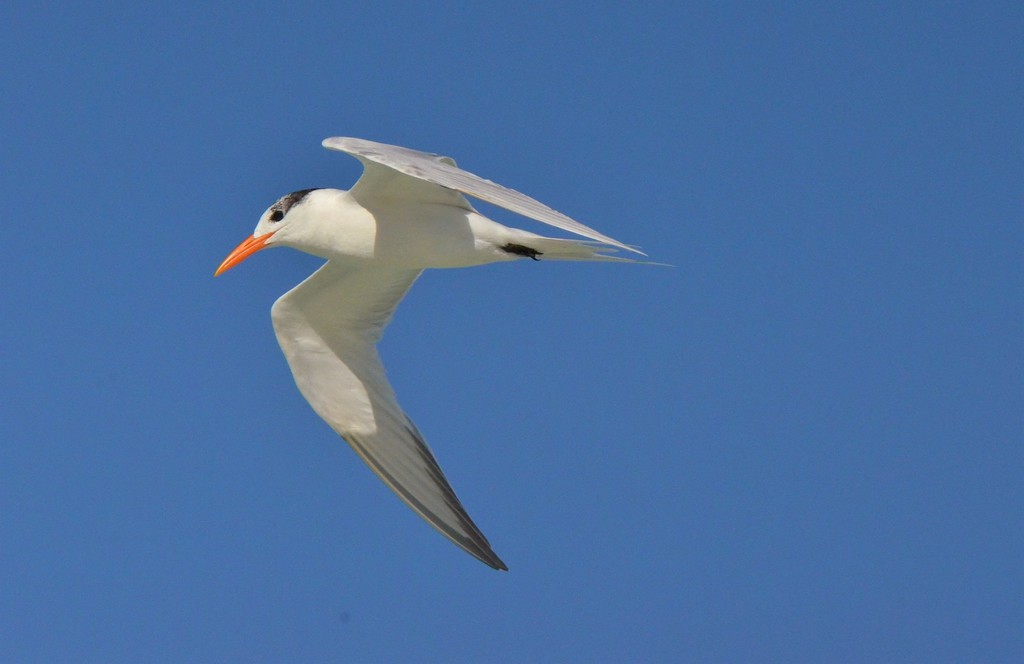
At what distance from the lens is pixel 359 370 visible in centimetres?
1084

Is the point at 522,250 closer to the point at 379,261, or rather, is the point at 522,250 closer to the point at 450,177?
the point at 379,261

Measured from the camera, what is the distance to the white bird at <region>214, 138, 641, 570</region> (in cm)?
835

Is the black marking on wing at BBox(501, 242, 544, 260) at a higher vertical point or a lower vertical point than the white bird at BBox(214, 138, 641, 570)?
higher

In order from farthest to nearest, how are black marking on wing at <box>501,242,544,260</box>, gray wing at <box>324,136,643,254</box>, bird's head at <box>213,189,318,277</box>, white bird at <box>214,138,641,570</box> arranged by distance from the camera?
bird's head at <box>213,189,318,277</box>
black marking on wing at <box>501,242,544,260</box>
white bird at <box>214,138,641,570</box>
gray wing at <box>324,136,643,254</box>

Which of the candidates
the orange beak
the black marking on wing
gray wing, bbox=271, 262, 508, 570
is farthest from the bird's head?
the black marking on wing

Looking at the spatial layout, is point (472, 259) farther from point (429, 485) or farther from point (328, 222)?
point (429, 485)

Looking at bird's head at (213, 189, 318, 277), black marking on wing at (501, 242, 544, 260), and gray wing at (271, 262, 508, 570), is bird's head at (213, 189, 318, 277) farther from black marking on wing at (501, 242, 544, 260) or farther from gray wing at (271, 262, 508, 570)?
black marking on wing at (501, 242, 544, 260)

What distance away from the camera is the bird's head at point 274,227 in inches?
A: 371

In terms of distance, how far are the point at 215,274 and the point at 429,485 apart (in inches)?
95.2

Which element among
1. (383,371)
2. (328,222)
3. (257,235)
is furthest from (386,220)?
(383,371)

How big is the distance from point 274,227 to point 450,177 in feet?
7.96

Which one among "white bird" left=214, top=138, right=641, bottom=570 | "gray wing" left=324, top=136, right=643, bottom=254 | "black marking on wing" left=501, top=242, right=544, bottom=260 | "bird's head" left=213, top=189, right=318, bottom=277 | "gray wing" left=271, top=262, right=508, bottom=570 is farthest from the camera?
"gray wing" left=271, top=262, right=508, bottom=570

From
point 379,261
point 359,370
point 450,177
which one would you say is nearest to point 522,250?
point 379,261

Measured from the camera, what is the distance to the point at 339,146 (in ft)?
26.2
